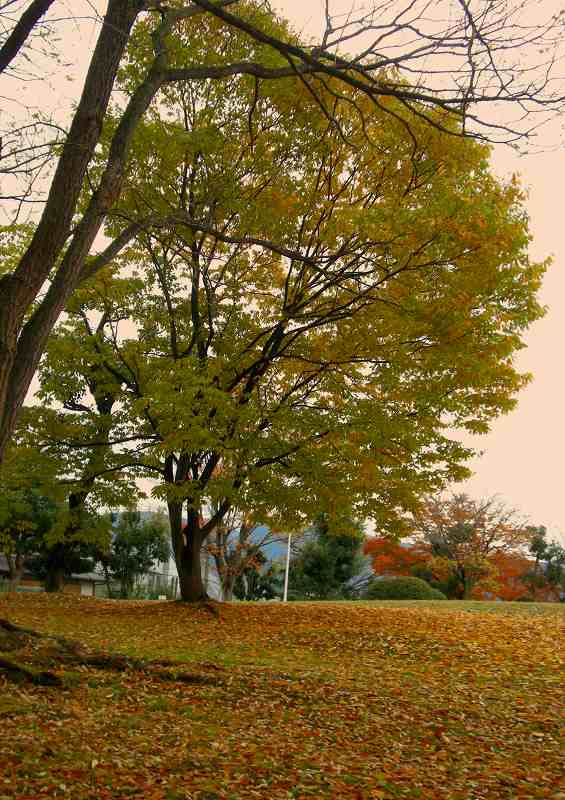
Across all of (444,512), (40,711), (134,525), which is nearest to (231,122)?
(40,711)

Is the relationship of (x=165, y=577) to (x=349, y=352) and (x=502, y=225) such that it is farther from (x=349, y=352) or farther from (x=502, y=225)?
(x=502, y=225)

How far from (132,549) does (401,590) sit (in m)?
11.8

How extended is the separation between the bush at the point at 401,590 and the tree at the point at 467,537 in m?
7.85

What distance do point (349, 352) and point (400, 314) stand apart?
6.39 feet

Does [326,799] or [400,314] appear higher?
[400,314]

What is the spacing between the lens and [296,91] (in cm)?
1255

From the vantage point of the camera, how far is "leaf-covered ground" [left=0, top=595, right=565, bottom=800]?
5145mm

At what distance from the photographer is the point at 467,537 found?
3578cm

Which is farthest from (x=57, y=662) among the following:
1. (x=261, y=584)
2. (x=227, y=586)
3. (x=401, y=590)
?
(x=261, y=584)

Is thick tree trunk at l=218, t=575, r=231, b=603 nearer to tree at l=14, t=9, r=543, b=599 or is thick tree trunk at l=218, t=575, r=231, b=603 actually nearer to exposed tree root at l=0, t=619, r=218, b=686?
tree at l=14, t=9, r=543, b=599

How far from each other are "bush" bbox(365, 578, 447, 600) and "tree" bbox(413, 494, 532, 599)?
7.85m

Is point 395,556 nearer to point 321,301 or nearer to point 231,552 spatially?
point 231,552

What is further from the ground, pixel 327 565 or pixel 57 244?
pixel 57 244

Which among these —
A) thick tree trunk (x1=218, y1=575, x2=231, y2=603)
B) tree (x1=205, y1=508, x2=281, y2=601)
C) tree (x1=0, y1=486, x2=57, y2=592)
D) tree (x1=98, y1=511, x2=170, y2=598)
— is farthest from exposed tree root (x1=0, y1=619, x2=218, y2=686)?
tree (x1=98, y1=511, x2=170, y2=598)
